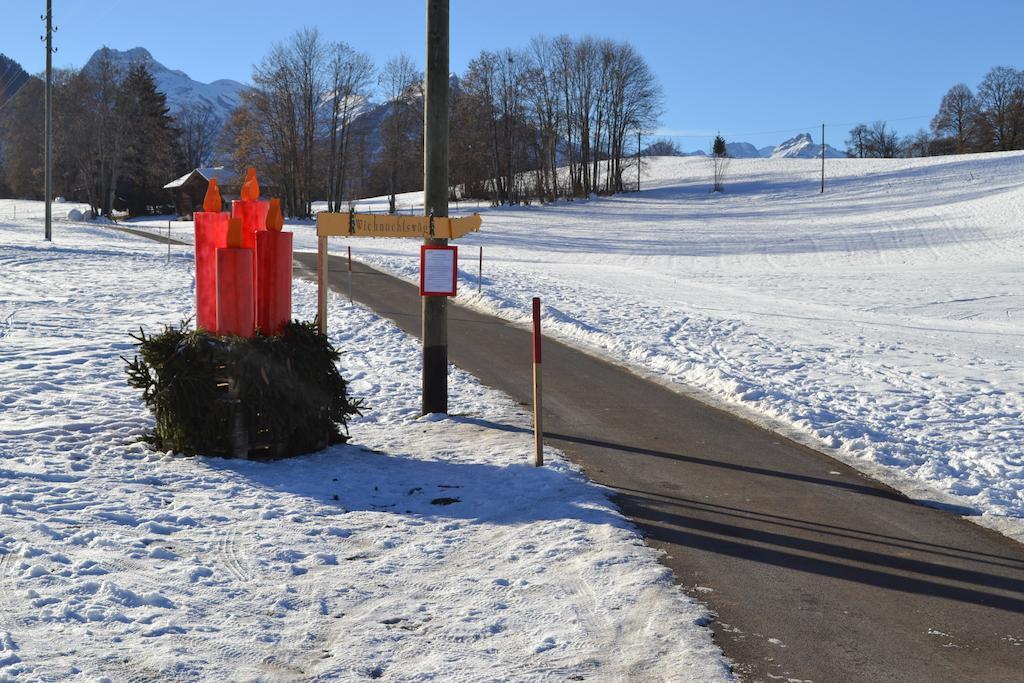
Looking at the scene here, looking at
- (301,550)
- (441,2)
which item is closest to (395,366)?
(441,2)

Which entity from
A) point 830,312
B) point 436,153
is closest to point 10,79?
point 830,312

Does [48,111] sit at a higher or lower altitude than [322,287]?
higher

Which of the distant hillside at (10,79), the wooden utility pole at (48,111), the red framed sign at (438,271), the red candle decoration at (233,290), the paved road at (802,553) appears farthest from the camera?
the distant hillside at (10,79)

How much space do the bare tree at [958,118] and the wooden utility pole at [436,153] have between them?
12115cm

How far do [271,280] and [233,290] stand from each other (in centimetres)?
40

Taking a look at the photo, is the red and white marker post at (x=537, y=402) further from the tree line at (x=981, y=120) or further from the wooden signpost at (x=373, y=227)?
the tree line at (x=981, y=120)

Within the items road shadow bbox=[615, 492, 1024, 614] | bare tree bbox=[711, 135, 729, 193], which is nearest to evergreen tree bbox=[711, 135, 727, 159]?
bare tree bbox=[711, 135, 729, 193]

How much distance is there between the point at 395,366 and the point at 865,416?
6.27 meters

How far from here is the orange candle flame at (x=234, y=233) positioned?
27.0 feet

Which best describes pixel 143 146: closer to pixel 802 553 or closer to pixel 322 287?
pixel 322 287

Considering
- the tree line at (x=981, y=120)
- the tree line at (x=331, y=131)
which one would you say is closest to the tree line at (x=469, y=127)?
the tree line at (x=331, y=131)

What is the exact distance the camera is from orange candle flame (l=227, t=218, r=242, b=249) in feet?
27.0

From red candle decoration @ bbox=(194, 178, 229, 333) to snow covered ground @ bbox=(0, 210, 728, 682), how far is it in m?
1.29

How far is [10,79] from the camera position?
10319 centimetres
